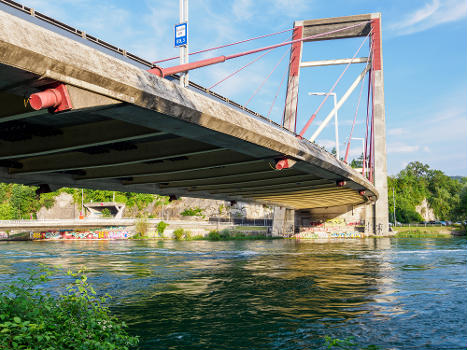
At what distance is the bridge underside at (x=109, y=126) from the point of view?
27.3 feet

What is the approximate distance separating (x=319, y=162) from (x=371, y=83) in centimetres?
4502

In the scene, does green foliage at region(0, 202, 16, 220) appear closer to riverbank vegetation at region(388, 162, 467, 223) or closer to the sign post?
riverbank vegetation at region(388, 162, 467, 223)

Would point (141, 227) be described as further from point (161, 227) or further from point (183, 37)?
point (183, 37)

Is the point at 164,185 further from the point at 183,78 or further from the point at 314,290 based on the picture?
the point at 183,78

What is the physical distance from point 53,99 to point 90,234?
83.5 m

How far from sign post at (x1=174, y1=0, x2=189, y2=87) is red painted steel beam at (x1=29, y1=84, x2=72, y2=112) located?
4753mm

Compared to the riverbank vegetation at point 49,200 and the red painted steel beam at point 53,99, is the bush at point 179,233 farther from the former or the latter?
the red painted steel beam at point 53,99

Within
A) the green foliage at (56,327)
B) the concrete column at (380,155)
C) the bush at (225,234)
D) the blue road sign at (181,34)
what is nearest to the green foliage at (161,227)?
the bush at (225,234)

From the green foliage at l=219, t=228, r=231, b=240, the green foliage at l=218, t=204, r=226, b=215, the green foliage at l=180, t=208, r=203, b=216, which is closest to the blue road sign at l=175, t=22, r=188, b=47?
the green foliage at l=219, t=228, r=231, b=240

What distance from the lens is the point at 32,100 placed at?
331 inches

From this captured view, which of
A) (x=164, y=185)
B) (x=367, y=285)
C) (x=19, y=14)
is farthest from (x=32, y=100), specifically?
(x=164, y=185)

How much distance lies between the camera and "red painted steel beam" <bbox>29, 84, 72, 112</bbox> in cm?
841

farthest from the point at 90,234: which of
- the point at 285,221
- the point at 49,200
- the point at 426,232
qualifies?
the point at 426,232

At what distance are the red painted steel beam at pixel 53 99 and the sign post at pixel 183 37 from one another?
475 centimetres
